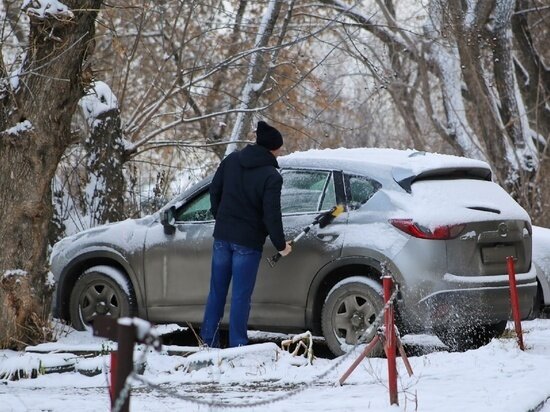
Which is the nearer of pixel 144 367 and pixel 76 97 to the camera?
pixel 144 367

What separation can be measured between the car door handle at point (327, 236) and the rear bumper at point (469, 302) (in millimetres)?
921

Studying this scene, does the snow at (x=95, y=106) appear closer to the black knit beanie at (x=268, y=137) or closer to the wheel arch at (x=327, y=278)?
the black knit beanie at (x=268, y=137)

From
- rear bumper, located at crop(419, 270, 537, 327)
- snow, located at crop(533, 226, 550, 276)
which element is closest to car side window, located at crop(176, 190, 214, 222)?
rear bumper, located at crop(419, 270, 537, 327)

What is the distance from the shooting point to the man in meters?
8.93

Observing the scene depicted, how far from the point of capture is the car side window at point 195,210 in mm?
9805

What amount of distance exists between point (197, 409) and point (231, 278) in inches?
107

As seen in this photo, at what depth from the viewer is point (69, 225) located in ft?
43.2

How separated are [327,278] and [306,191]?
818 millimetres

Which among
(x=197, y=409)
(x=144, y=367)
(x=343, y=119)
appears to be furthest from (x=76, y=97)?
(x=343, y=119)

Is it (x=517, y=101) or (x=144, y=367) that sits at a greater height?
(x=517, y=101)

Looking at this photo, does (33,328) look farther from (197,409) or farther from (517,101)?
(517,101)

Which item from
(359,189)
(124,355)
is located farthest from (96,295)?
(124,355)

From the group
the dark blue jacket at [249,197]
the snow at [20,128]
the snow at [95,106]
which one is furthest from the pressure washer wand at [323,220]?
the snow at [95,106]

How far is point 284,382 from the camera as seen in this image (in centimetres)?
793
